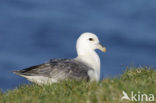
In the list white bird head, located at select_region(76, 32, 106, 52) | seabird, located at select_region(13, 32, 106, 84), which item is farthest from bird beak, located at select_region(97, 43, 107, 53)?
seabird, located at select_region(13, 32, 106, 84)

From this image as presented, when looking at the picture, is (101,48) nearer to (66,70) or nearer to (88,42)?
(88,42)

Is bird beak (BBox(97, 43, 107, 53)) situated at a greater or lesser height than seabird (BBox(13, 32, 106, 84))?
greater

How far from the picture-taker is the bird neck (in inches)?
512

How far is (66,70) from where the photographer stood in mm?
11914

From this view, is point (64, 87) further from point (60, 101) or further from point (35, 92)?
point (60, 101)

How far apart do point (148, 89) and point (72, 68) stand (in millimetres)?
3565

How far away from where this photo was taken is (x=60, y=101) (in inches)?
317

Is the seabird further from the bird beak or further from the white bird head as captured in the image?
the bird beak

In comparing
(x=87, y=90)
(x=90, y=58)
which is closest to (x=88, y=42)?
(x=90, y=58)

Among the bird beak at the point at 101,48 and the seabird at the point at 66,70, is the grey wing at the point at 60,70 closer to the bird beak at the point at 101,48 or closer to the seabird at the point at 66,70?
the seabird at the point at 66,70

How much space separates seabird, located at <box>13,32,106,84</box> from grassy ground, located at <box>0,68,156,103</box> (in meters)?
0.43

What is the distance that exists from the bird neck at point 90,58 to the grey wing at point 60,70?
69cm

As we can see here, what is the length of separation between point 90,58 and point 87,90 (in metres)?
3.97

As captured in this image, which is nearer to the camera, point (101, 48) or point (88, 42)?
point (88, 42)
